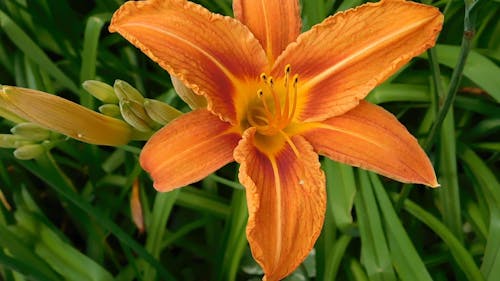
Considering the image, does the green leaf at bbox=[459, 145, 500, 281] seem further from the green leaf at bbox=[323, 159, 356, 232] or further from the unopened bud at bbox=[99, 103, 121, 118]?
the unopened bud at bbox=[99, 103, 121, 118]

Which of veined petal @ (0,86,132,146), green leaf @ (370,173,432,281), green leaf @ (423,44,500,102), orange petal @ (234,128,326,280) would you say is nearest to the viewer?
orange petal @ (234,128,326,280)

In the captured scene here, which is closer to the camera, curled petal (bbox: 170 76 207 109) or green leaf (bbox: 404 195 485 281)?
curled petal (bbox: 170 76 207 109)

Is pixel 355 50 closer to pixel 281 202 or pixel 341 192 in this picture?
pixel 281 202

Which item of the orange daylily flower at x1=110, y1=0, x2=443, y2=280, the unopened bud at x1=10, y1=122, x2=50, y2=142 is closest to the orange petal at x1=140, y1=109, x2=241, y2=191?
the orange daylily flower at x1=110, y1=0, x2=443, y2=280

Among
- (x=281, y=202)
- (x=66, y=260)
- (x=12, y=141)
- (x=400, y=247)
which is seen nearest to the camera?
(x=281, y=202)

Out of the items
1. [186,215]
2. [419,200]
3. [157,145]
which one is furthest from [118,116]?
[419,200]

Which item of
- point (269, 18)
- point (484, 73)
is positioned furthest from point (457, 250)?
point (269, 18)

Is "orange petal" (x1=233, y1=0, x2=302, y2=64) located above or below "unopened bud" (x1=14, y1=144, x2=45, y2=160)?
above

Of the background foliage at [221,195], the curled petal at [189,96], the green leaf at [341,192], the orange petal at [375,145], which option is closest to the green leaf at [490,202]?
the background foliage at [221,195]
